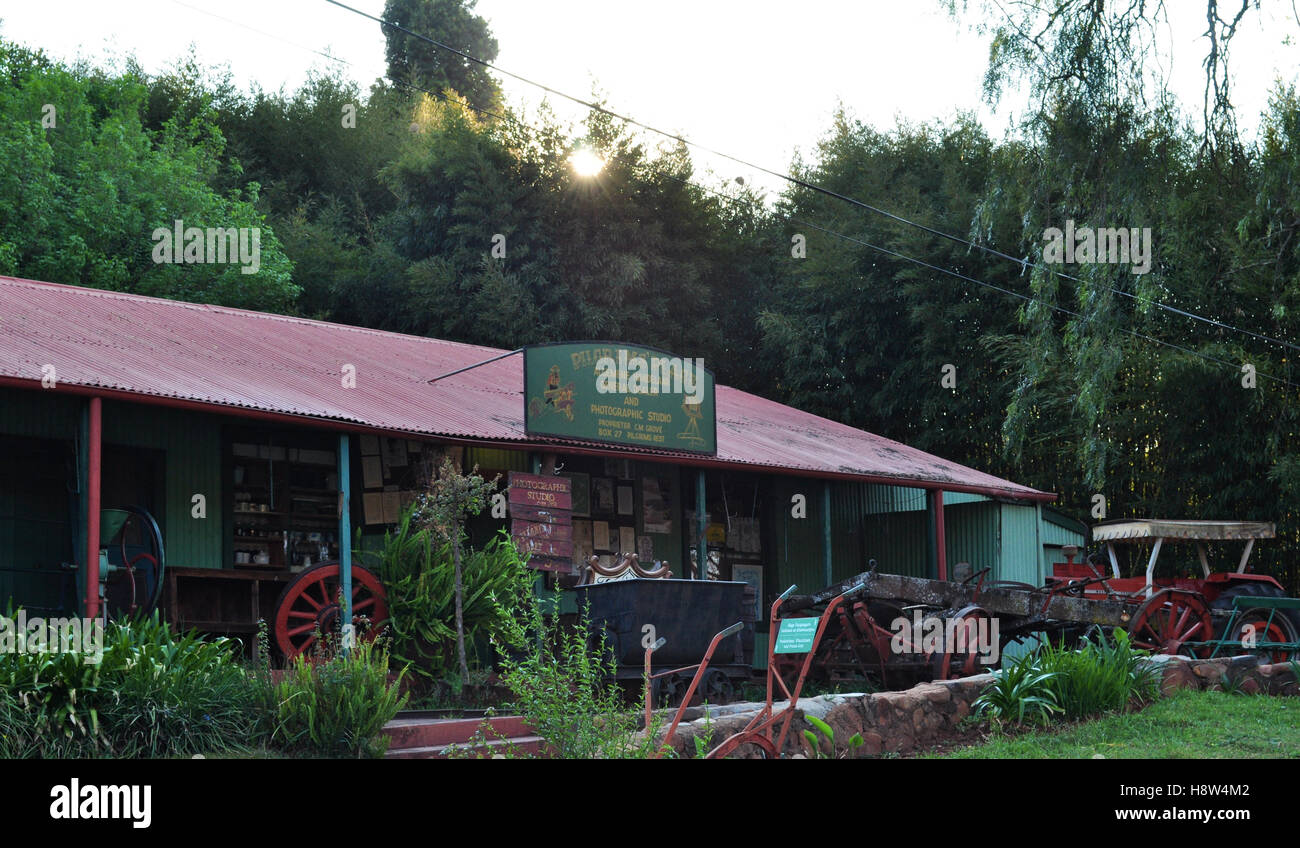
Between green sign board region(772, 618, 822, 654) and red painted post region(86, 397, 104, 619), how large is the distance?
20.2 ft

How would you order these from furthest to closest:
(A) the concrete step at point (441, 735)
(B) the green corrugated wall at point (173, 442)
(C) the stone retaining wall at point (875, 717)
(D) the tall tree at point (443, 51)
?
(D) the tall tree at point (443, 51), (B) the green corrugated wall at point (173, 442), (C) the stone retaining wall at point (875, 717), (A) the concrete step at point (441, 735)

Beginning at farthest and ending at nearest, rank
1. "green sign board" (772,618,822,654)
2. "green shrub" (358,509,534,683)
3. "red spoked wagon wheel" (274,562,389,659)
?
"green shrub" (358,509,534,683) → "red spoked wagon wheel" (274,562,389,659) → "green sign board" (772,618,822,654)

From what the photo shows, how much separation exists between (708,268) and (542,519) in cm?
2039

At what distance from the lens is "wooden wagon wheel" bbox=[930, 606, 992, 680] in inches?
517

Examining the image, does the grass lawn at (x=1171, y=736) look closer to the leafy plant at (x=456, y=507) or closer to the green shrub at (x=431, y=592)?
the leafy plant at (x=456, y=507)

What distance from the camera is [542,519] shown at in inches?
574

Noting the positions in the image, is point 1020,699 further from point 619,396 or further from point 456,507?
point 619,396

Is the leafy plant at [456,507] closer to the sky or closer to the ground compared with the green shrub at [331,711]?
closer to the sky

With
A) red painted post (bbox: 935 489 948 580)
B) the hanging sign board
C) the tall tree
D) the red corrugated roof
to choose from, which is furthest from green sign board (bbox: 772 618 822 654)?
the tall tree

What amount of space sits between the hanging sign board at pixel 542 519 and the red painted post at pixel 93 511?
4385 mm

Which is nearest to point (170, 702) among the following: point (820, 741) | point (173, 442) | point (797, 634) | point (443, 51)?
point (797, 634)

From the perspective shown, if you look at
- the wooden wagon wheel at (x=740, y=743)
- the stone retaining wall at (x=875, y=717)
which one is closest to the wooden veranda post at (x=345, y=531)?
the stone retaining wall at (x=875, y=717)

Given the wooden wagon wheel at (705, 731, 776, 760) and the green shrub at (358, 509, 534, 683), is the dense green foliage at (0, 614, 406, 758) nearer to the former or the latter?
the wooden wagon wheel at (705, 731, 776, 760)

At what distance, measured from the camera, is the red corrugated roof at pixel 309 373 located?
1227 centimetres
